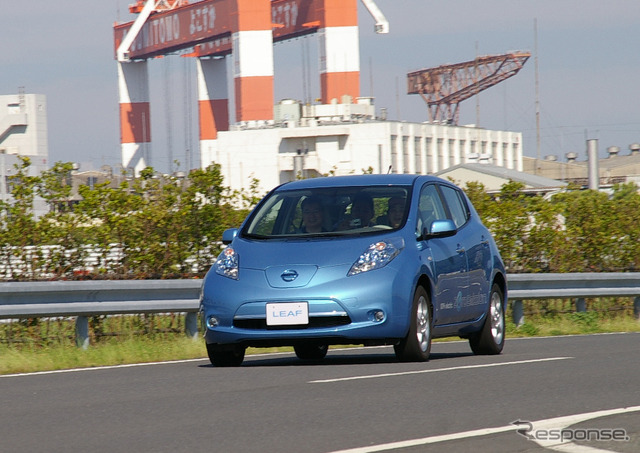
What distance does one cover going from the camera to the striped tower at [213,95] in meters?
127

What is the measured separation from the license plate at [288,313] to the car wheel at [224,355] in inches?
25.3

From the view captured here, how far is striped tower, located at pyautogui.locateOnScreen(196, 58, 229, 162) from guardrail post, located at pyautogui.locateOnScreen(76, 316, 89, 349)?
4519 inches

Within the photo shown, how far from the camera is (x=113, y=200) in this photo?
1488 centimetres

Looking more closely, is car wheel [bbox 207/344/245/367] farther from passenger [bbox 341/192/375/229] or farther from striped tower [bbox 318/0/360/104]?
striped tower [bbox 318/0/360/104]

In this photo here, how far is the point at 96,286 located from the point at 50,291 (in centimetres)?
49

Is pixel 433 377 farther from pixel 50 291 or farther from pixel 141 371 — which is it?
pixel 50 291

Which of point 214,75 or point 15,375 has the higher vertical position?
point 214,75

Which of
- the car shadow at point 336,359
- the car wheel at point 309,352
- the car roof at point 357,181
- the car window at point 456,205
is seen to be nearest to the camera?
the car shadow at point 336,359

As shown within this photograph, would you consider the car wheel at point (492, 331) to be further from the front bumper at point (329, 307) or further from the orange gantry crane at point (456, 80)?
the orange gantry crane at point (456, 80)

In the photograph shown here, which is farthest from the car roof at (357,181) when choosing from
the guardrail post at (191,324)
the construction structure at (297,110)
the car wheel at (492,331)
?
the construction structure at (297,110)

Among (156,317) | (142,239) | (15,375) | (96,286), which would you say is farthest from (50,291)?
(142,239)

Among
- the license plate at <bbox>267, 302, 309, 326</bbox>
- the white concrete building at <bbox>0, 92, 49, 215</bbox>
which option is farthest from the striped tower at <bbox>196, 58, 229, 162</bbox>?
the license plate at <bbox>267, 302, 309, 326</bbox>

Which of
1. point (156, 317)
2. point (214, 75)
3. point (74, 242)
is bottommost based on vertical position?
point (156, 317)

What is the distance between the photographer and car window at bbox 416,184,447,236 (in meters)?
10.1
